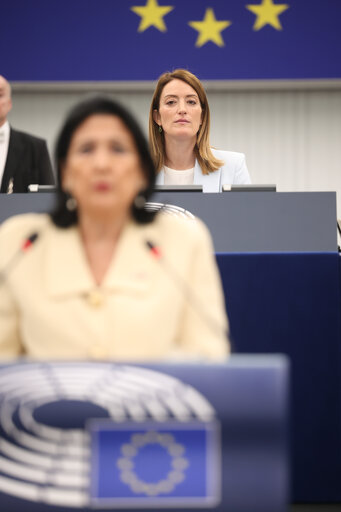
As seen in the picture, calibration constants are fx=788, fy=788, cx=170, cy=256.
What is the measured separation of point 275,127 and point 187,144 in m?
3.88

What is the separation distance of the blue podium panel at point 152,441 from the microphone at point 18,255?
1.23ft

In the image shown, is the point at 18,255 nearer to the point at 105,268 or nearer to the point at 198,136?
the point at 105,268

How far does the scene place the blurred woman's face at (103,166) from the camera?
1545 mm

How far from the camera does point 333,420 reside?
2.53m

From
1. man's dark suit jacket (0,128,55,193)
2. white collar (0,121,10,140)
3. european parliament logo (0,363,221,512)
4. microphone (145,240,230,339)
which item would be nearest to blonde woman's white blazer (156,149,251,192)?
man's dark suit jacket (0,128,55,193)

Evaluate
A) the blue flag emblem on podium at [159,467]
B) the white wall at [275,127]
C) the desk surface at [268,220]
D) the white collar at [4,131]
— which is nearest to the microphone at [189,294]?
the blue flag emblem on podium at [159,467]

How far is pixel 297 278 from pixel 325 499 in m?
0.71

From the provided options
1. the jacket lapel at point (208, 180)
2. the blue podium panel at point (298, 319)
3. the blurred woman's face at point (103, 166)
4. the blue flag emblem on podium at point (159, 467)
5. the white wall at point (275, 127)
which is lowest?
the blue flag emblem on podium at point (159, 467)

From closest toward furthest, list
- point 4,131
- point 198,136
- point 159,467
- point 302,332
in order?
point 159,467 < point 302,332 < point 198,136 < point 4,131

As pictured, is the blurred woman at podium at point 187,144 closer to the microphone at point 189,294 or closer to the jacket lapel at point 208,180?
the jacket lapel at point 208,180

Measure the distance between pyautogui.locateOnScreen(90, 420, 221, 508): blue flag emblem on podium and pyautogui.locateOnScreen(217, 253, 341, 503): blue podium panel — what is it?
53.5 inches

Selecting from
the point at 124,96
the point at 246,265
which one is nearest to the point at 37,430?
the point at 246,265

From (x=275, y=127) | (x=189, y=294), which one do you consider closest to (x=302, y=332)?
(x=189, y=294)

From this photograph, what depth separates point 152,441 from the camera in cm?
117
